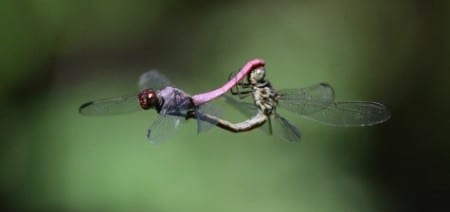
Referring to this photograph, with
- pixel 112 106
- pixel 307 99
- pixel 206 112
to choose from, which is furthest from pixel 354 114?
pixel 112 106

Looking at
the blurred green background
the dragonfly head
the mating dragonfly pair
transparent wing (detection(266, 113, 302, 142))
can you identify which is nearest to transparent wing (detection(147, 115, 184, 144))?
the mating dragonfly pair

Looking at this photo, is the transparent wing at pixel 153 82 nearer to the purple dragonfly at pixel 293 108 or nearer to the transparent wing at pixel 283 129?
the purple dragonfly at pixel 293 108

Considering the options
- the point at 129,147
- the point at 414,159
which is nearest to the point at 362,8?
the point at 414,159

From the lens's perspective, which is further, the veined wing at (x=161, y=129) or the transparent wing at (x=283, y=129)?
the transparent wing at (x=283, y=129)

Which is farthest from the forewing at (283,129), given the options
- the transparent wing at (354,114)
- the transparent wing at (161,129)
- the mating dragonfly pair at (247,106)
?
the transparent wing at (161,129)

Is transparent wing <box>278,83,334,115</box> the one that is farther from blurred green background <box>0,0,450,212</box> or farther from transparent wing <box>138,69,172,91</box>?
blurred green background <box>0,0,450,212</box>

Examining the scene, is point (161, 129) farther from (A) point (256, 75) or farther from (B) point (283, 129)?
(B) point (283, 129)
